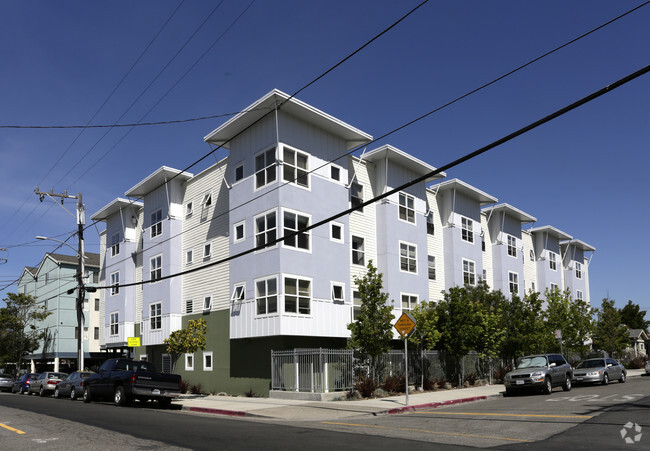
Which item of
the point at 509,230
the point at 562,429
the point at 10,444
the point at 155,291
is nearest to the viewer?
the point at 10,444

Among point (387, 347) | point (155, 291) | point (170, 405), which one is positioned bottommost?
point (170, 405)

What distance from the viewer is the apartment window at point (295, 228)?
25.7m

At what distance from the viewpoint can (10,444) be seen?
10.9 m

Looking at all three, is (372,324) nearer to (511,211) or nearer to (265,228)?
(265,228)

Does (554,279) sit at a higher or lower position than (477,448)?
higher

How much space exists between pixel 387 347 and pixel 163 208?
58.0ft

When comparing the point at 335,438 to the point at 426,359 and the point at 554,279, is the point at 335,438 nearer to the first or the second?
the point at 426,359

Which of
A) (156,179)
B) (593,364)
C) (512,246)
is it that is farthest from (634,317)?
(156,179)

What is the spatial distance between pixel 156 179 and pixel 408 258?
619 inches

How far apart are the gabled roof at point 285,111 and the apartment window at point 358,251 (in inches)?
195

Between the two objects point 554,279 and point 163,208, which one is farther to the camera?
point 554,279

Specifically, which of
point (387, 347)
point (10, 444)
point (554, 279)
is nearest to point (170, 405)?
point (387, 347)

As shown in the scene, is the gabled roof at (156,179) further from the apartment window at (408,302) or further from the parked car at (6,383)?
the parked car at (6,383)

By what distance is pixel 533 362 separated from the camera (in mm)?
24656
